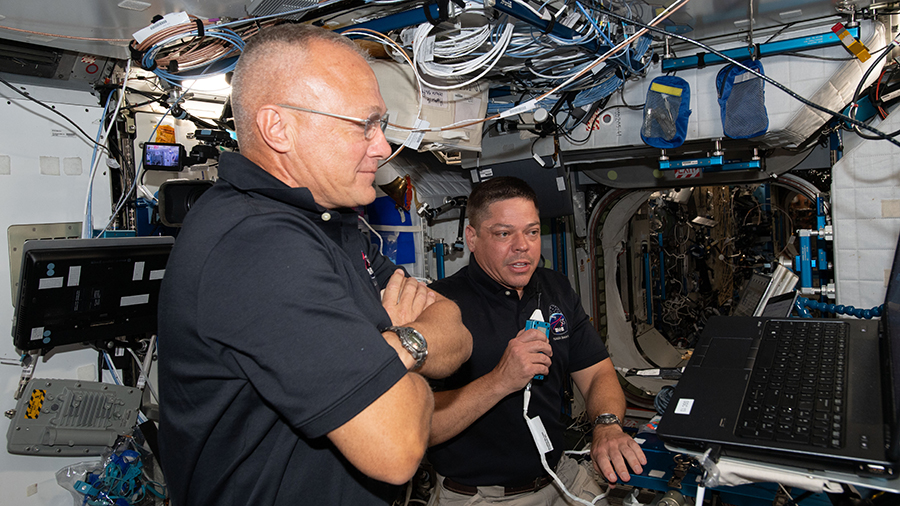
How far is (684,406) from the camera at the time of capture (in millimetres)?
1494

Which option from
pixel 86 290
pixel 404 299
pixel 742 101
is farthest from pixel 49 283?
pixel 742 101

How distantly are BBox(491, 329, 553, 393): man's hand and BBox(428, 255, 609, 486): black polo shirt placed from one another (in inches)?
14.5

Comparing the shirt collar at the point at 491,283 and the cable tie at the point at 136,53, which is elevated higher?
the cable tie at the point at 136,53

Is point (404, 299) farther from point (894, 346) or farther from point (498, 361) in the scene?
point (894, 346)

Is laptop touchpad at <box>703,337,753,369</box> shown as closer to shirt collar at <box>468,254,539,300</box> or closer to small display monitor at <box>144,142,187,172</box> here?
shirt collar at <box>468,254,539,300</box>

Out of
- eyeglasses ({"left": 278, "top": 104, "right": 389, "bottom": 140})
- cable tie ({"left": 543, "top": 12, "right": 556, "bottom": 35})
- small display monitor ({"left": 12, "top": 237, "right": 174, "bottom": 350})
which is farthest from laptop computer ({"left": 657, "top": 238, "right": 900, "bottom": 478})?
small display monitor ({"left": 12, "top": 237, "right": 174, "bottom": 350})

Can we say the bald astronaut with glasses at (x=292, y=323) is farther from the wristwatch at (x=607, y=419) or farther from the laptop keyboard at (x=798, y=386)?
the wristwatch at (x=607, y=419)

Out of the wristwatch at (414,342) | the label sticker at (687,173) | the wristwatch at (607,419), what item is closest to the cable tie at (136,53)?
the wristwatch at (414,342)

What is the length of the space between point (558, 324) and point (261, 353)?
190cm

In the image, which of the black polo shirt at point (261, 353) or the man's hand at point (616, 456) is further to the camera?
the man's hand at point (616, 456)

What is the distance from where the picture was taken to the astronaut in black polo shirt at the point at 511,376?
2150 millimetres

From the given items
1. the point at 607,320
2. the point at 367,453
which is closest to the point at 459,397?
the point at 367,453

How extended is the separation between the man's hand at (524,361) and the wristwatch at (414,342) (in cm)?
85

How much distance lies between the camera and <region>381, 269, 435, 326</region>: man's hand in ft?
5.02
